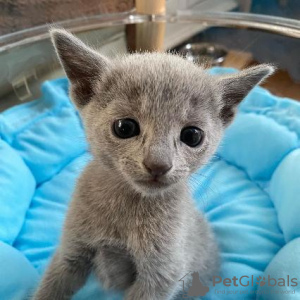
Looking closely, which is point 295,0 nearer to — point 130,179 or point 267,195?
point 267,195

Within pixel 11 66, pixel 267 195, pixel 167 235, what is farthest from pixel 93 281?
pixel 11 66

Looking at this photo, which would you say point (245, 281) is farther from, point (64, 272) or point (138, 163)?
point (138, 163)

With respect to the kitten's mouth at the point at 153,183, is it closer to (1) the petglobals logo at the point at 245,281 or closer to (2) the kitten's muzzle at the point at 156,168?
(2) the kitten's muzzle at the point at 156,168

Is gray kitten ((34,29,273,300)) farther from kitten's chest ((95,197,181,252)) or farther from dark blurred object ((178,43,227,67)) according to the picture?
dark blurred object ((178,43,227,67))

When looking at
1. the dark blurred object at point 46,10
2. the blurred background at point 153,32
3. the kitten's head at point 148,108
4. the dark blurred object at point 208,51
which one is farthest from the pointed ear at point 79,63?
the dark blurred object at point 208,51

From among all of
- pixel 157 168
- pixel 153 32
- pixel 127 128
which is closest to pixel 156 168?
pixel 157 168

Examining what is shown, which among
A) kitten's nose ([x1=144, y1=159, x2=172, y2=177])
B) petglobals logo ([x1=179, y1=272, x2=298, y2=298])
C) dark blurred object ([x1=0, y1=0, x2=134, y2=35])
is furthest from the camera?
dark blurred object ([x1=0, y1=0, x2=134, y2=35])

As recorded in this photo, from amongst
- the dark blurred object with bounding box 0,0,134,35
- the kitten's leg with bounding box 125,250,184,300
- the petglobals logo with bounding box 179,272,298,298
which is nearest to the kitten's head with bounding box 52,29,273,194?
the kitten's leg with bounding box 125,250,184,300
